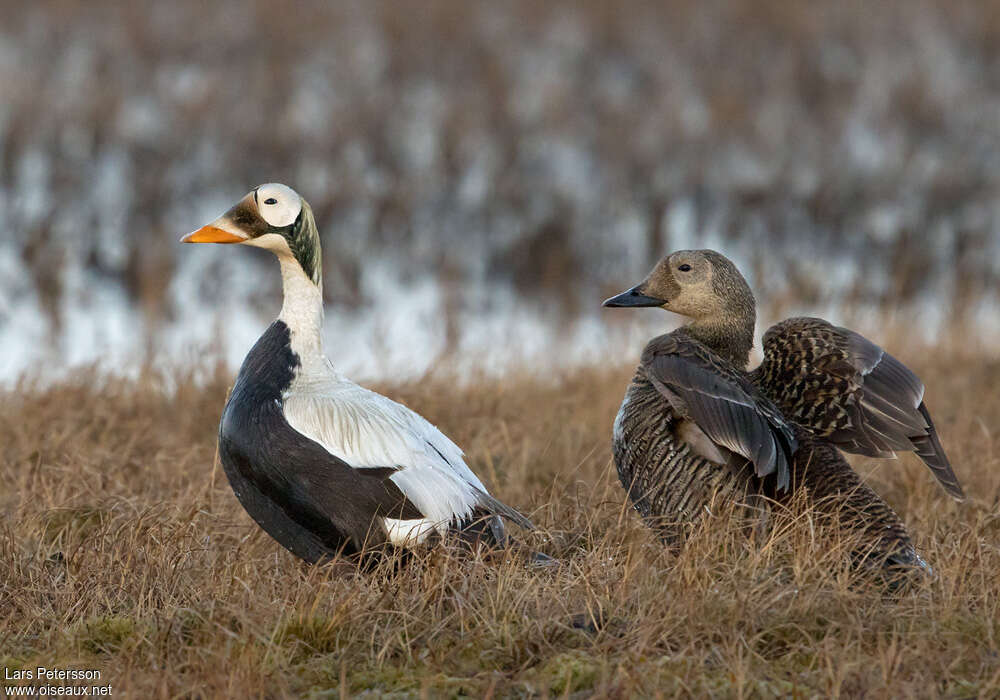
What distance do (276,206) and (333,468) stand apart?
0.91 metres

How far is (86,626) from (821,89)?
11.9m

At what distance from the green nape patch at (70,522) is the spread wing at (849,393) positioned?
91.8 inches

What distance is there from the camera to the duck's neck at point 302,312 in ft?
13.5

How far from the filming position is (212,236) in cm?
412

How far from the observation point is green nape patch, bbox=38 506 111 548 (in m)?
4.36

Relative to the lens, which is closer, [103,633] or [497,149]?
[103,633]

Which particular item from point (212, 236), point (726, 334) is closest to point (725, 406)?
point (726, 334)

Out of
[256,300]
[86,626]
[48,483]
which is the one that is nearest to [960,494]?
[86,626]

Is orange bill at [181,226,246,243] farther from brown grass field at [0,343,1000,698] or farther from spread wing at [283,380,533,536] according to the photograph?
brown grass field at [0,343,1000,698]

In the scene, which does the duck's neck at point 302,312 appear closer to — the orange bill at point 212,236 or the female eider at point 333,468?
the female eider at point 333,468

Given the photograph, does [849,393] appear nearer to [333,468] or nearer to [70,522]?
[333,468]

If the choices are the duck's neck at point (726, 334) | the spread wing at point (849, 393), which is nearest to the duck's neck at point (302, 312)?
the duck's neck at point (726, 334)

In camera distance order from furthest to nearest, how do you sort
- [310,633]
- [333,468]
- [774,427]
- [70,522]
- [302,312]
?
[70,522]
[302,312]
[774,427]
[333,468]
[310,633]

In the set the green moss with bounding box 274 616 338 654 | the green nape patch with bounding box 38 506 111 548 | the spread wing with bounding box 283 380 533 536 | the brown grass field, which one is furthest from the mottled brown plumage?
the green nape patch with bounding box 38 506 111 548
